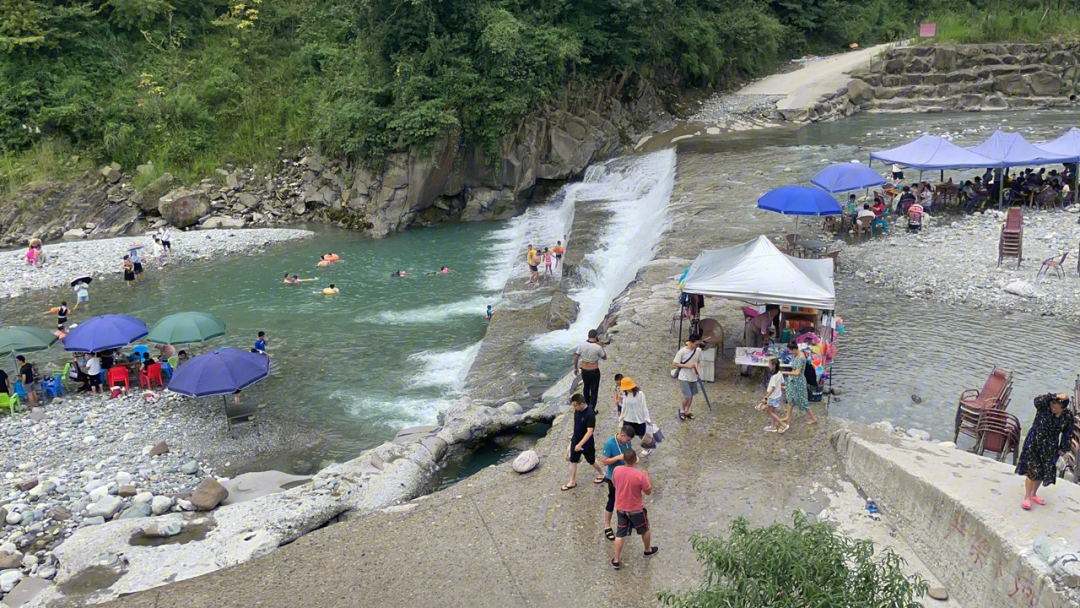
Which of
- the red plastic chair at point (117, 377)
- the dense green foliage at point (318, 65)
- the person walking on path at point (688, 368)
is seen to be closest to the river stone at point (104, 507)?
the red plastic chair at point (117, 377)

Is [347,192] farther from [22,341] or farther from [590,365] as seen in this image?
[590,365]

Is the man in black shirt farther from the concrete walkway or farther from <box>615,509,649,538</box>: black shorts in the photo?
the concrete walkway

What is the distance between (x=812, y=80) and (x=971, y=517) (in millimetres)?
37518

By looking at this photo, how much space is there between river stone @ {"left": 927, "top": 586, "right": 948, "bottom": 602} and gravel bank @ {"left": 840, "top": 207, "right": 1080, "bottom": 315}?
372 inches

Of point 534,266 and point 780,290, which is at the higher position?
point 780,290

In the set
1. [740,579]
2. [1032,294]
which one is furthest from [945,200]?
[740,579]

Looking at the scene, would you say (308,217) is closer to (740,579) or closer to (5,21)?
(5,21)

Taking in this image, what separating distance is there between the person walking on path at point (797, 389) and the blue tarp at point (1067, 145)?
13.3 meters

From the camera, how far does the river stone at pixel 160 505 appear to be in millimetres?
12266

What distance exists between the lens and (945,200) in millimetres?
21875

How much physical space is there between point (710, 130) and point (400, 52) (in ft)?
43.8

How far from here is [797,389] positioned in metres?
11.5

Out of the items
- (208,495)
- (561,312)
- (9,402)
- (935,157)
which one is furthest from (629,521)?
(935,157)

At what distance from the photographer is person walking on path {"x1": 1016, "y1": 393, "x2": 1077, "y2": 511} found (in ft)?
25.6
